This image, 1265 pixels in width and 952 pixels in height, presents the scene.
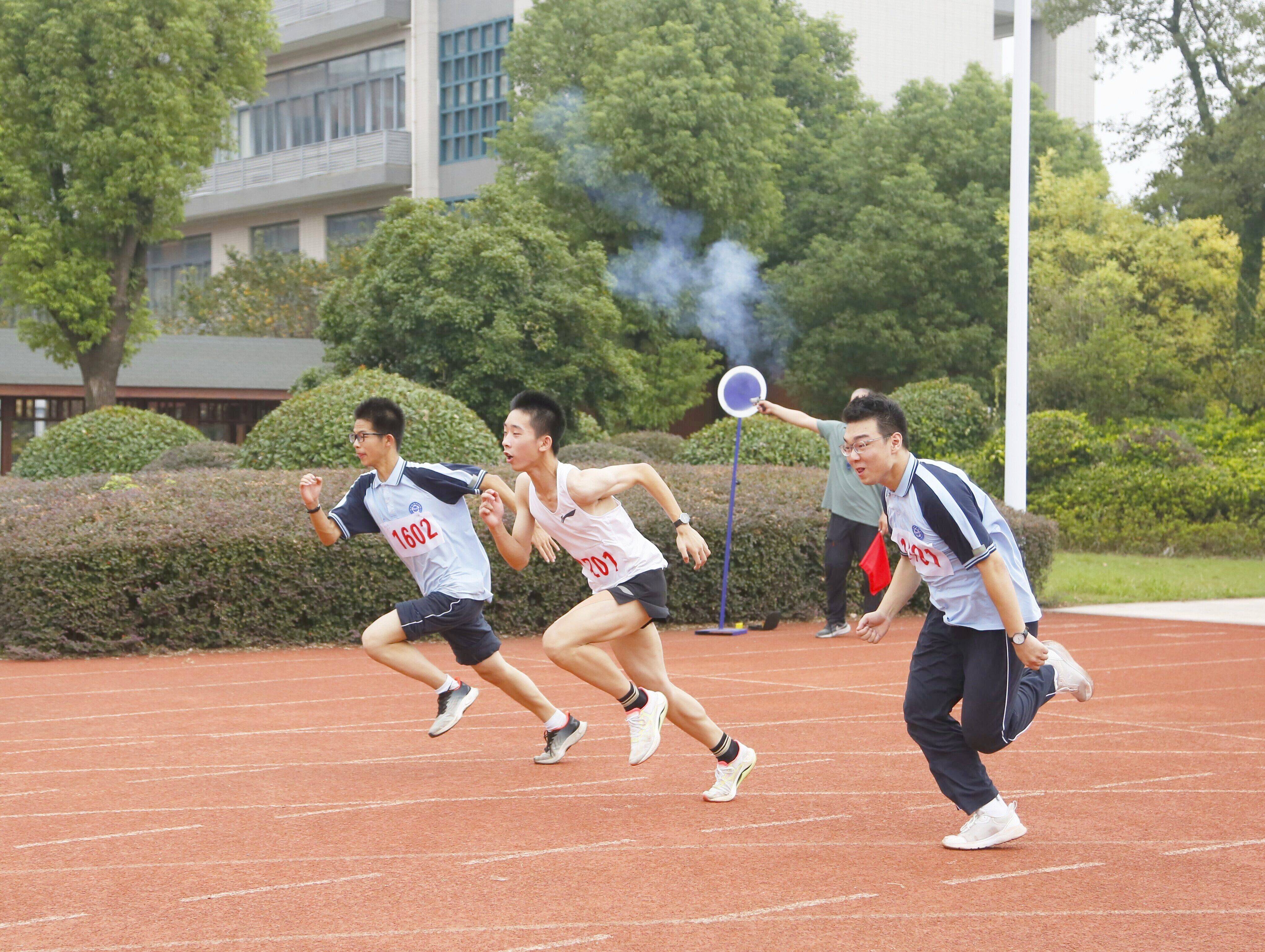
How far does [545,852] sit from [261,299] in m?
39.6

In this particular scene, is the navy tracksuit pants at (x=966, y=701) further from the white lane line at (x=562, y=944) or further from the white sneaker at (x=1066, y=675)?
the white lane line at (x=562, y=944)

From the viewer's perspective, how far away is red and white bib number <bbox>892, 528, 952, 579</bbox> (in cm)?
561

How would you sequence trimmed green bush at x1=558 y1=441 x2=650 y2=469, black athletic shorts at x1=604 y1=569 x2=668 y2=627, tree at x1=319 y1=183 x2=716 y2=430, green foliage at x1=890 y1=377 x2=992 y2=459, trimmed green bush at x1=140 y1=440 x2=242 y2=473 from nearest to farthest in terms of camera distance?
1. black athletic shorts at x1=604 y1=569 x2=668 y2=627
2. trimmed green bush at x1=558 y1=441 x2=650 y2=469
3. trimmed green bush at x1=140 y1=440 x2=242 y2=473
4. tree at x1=319 y1=183 x2=716 y2=430
5. green foliage at x1=890 y1=377 x2=992 y2=459

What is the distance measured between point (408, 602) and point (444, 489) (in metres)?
0.62

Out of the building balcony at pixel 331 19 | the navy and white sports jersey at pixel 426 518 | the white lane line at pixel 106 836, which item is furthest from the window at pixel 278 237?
the white lane line at pixel 106 836

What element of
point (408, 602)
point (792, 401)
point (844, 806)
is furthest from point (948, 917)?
point (792, 401)

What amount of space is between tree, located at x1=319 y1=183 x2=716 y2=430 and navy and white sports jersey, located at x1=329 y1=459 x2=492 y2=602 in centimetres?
1555

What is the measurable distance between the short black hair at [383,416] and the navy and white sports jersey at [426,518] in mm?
177

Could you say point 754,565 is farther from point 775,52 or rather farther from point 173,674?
point 775,52

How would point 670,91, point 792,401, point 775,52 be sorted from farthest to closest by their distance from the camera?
1. point 792,401
2. point 775,52
3. point 670,91

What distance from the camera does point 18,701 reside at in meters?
9.60

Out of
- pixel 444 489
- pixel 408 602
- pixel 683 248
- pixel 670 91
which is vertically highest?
pixel 670 91

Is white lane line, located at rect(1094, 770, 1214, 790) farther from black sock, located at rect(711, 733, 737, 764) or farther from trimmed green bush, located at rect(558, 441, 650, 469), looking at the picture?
trimmed green bush, located at rect(558, 441, 650, 469)

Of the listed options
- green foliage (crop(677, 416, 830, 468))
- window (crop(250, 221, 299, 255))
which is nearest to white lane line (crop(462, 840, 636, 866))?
green foliage (crop(677, 416, 830, 468))
